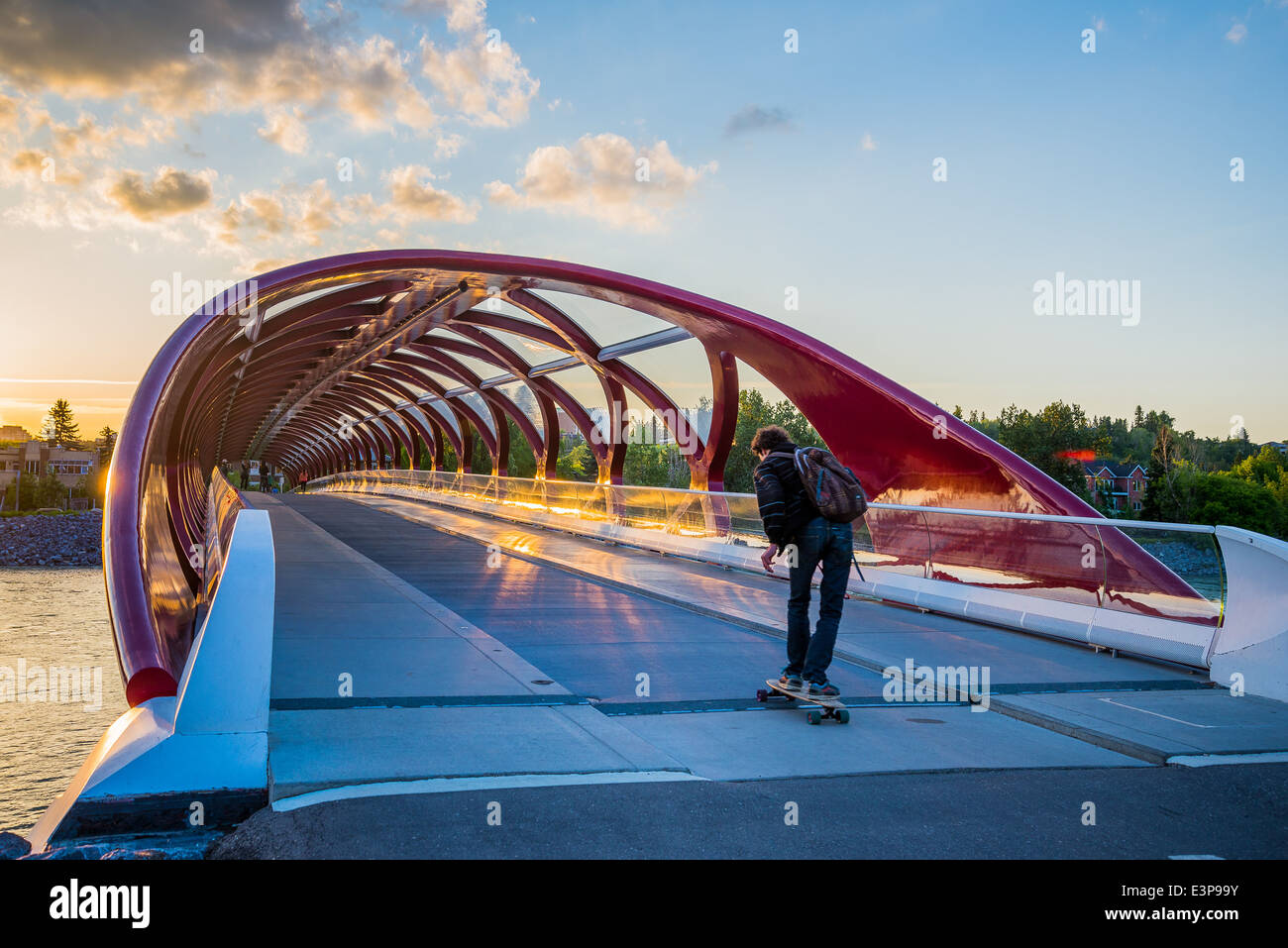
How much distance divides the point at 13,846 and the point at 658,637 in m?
5.77

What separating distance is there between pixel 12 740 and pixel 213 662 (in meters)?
9.52

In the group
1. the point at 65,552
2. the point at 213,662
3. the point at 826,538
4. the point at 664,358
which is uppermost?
the point at 664,358

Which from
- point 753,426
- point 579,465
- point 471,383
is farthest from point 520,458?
point 471,383

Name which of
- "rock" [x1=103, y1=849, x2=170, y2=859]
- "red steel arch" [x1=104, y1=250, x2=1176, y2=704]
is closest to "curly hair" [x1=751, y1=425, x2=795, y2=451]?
"red steel arch" [x1=104, y1=250, x2=1176, y2=704]

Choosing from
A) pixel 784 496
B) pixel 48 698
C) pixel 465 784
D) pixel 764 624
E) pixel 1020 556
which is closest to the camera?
pixel 465 784

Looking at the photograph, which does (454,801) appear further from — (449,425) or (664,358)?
(449,425)

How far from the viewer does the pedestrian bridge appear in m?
4.74

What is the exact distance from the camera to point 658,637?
29.5ft

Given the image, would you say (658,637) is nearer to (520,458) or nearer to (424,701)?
(424,701)

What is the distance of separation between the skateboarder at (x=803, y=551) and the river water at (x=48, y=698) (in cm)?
683

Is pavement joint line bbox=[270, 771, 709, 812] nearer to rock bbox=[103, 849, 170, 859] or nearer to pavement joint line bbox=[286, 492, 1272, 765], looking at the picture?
rock bbox=[103, 849, 170, 859]

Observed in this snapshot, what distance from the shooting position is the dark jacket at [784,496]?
6121 millimetres

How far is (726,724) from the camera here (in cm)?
584
